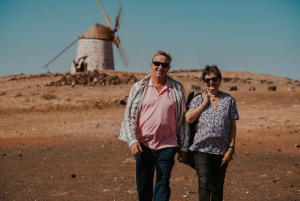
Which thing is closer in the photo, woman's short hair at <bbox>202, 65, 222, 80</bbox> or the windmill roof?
woman's short hair at <bbox>202, 65, 222, 80</bbox>

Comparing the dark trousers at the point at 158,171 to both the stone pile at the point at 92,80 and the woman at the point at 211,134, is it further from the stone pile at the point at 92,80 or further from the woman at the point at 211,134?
the stone pile at the point at 92,80

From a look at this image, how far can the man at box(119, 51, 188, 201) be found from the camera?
4.57 meters

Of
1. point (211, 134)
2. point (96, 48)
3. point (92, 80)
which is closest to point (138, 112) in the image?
point (211, 134)

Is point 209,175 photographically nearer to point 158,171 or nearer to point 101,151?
point 158,171

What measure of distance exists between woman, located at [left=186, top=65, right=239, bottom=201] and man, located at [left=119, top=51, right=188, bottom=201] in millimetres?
164

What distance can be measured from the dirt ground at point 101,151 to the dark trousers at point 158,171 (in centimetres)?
157

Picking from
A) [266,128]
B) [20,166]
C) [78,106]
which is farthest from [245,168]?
[78,106]

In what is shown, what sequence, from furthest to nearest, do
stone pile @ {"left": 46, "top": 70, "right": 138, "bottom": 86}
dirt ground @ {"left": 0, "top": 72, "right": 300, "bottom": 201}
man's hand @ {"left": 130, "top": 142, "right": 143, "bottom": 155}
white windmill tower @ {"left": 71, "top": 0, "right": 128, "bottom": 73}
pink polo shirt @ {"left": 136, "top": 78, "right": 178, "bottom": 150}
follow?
white windmill tower @ {"left": 71, "top": 0, "right": 128, "bottom": 73}, stone pile @ {"left": 46, "top": 70, "right": 138, "bottom": 86}, dirt ground @ {"left": 0, "top": 72, "right": 300, "bottom": 201}, pink polo shirt @ {"left": 136, "top": 78, "right": 178, "bottom": 150}, man's hand @ {"left": 130, "top": 142, "right": 143, "bottom": 155}

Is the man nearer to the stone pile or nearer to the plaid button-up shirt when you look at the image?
the plaid button-up shirt

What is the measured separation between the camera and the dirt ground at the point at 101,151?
21.9 ft

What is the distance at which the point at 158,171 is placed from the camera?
182 inches

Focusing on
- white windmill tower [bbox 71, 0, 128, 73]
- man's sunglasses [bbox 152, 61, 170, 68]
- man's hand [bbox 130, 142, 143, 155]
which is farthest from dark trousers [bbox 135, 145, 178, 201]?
white windmill tower [bbox 71, 0, 128, 73]

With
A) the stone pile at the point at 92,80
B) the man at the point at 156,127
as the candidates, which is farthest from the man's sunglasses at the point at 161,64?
the stone pile at the point at 92,80

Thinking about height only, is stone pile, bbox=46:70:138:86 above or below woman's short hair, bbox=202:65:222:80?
below
